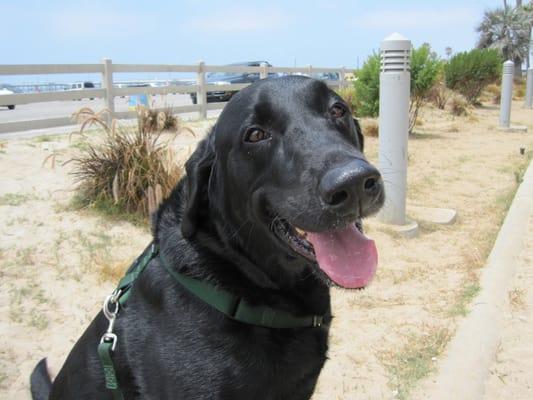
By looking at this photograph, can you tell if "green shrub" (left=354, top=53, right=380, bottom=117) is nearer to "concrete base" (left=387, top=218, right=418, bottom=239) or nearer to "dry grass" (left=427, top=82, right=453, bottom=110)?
"dry grass" (left=427, top=82, right=453, bottom=110)

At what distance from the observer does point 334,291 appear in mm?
4117

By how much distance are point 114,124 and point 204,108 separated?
26.8 feet

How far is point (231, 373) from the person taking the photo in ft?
5.84

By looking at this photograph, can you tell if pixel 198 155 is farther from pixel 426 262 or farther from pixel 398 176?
pixel 398 176

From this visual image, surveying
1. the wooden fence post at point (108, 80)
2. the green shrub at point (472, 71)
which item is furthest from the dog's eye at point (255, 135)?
the green shrub at point (472, 71)

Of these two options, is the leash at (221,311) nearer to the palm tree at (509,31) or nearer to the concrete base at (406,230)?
the concrete base at (406,230)

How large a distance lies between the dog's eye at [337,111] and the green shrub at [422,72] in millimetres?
10865

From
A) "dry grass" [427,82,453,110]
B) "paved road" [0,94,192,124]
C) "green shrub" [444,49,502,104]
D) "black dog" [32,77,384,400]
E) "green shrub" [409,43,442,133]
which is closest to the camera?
"black dog" [32,77,384,400]

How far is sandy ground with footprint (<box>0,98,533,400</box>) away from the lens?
317 cm

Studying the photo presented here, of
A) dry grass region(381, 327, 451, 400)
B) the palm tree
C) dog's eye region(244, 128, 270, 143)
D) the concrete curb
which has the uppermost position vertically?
the palm tree

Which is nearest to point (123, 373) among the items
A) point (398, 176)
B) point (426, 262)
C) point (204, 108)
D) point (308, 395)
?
point (308, 395)

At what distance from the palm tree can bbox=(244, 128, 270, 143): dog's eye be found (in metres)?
53.4

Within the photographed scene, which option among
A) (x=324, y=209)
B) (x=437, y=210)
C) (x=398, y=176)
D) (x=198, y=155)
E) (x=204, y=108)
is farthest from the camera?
(x=204, y=108)

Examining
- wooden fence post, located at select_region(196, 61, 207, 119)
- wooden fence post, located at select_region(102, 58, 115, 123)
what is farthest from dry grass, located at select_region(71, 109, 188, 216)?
wooden fence post, located at select_region(196, 61, 207, 119)
